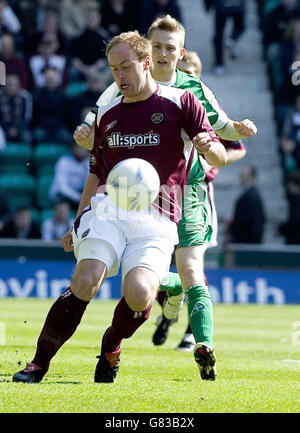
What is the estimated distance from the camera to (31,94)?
62.7 feet

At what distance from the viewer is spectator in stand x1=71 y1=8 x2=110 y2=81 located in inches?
753

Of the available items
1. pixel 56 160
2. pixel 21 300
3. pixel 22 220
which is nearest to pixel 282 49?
pixel 56 160

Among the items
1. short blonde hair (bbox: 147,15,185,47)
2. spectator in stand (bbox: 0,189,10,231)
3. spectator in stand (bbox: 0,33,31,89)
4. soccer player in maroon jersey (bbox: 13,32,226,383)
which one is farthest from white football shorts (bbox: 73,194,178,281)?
spectator in stand (bbox: 0,33,31,89)

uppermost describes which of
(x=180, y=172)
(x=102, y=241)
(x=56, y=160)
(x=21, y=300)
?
(x=56, y=160)

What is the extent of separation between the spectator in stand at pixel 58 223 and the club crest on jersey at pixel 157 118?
10.8m

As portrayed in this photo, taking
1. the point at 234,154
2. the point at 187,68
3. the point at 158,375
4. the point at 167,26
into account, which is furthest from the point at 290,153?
the point at 158,375

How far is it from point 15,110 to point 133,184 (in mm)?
13016

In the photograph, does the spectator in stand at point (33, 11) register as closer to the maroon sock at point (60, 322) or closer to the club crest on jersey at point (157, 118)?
the club crest on jersey at point (157, 118)

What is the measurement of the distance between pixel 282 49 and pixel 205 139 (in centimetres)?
1422

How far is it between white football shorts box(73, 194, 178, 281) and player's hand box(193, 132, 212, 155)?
474 millimetres

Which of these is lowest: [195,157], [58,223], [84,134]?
[84,134]

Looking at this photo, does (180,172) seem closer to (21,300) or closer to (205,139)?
(205,139)

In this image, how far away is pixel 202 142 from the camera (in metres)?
6.29

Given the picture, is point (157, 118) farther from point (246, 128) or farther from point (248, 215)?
point (248, 215)
